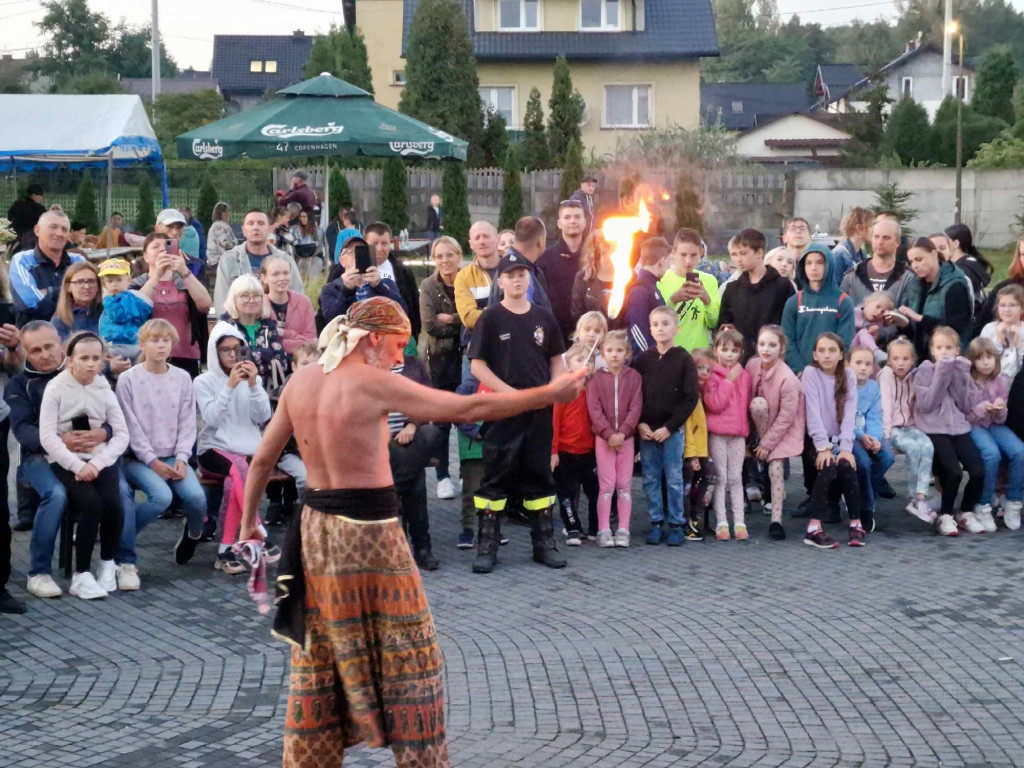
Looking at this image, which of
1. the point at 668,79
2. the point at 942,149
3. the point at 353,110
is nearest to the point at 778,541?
the point at 353,110

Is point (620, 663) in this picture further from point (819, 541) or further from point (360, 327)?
point (819, 541)

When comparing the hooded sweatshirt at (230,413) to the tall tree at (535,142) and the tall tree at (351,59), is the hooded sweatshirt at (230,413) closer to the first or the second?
the tall tree at (535,142)

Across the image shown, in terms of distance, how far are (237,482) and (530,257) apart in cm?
256

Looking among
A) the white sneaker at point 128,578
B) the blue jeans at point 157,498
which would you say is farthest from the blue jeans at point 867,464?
the white sneaker at point 128,578

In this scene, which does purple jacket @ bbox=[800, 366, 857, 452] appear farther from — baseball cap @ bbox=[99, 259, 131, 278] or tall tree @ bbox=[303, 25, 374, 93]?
tall tree @ bbox=[303, 25, 374, 93]

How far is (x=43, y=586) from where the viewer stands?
8672 mm

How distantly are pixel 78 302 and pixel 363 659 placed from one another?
570 centimetres

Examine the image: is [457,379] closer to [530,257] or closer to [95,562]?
[530,257]

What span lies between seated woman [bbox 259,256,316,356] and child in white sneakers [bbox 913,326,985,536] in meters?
4.54

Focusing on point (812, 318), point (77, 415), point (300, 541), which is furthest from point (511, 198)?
point (300, 541)

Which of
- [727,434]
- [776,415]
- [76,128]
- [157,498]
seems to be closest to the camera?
[157,498]

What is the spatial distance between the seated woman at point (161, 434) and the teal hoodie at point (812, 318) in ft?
14.8

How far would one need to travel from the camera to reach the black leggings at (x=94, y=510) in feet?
28.6

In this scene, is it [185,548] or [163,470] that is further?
[185,548]
